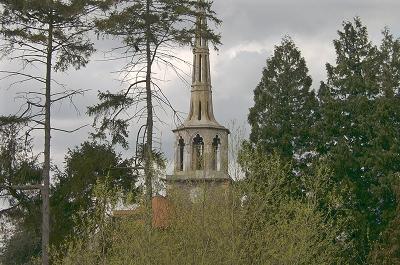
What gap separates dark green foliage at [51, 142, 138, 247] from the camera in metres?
38.2

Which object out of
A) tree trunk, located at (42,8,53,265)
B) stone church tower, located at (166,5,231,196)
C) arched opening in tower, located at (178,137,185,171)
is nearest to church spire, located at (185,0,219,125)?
stone church tower, located at (166,5,231,196)

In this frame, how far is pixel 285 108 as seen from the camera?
153 feet

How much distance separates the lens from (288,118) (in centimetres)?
4669

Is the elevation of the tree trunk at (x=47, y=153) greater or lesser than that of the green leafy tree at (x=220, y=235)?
greater

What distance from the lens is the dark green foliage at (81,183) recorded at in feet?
125

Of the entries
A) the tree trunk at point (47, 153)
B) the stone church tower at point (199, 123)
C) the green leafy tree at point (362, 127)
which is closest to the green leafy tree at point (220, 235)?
the tree trunk at point (47, 153)

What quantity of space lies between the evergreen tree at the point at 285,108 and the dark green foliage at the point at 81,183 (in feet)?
28.1

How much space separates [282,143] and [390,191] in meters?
5.73

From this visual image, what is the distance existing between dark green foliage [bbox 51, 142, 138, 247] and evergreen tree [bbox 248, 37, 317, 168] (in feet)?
28.1

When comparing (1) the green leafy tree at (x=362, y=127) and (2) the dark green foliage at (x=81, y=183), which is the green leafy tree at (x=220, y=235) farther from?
(1) the green leafy tree at (x=362, y=127)

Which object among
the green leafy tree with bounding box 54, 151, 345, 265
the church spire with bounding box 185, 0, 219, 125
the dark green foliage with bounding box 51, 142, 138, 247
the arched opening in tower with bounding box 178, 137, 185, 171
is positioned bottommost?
the green leafy tree with bounding box 54, 151, 345, 265

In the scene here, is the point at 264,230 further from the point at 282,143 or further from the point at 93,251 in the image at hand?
the point at 282,143

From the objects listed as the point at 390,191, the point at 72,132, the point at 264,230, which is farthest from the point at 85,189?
the point at 264,230

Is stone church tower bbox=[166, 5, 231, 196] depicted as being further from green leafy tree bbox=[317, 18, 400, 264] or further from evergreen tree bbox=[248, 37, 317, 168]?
green leafy tree bbox=[317, 18, 400, 264]
